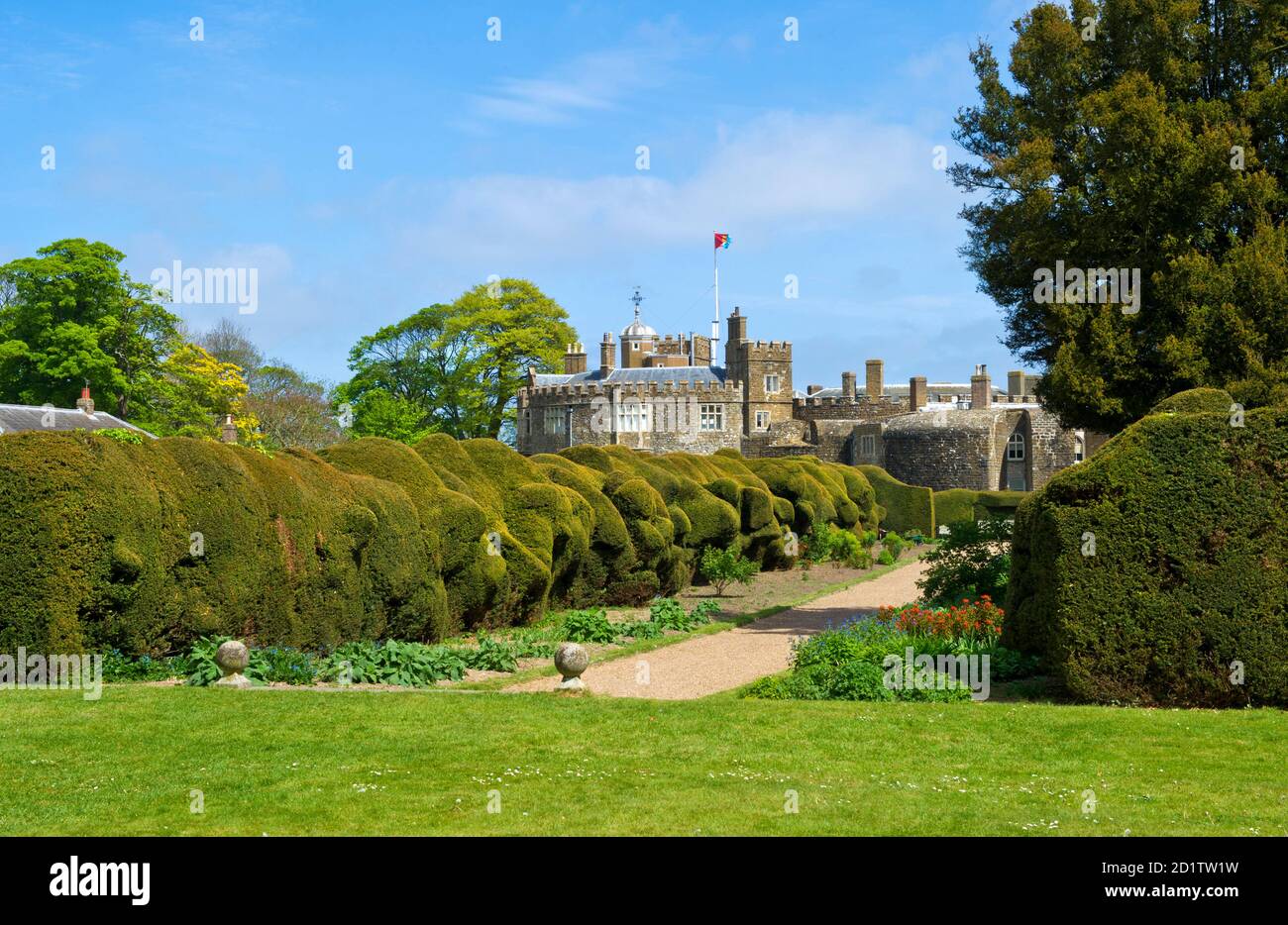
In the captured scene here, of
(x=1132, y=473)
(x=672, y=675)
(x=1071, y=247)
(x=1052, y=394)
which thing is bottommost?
(x=672, y=675)

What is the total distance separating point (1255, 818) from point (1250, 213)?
1141 centimetres

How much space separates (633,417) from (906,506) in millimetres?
18940

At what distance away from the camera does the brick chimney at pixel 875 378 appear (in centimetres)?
6738

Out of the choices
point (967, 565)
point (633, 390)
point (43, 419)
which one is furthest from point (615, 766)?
point (633, 390)

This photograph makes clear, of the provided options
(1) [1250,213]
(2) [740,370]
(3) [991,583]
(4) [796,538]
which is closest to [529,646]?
(3) [991,583]

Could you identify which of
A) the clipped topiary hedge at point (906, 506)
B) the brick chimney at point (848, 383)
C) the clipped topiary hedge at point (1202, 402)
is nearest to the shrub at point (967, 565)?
the clipped topiary hedge at point (1202, 402)

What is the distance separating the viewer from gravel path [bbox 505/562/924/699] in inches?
543

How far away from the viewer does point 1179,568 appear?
11.0 metres

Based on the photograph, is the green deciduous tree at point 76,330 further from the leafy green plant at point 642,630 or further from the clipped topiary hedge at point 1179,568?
the clipped topiary hedge at point 1179,568

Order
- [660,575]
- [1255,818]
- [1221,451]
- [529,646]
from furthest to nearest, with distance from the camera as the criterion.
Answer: [660,575], [529,646], [1221,451], [1255,818]

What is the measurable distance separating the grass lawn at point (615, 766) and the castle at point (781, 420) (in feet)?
156

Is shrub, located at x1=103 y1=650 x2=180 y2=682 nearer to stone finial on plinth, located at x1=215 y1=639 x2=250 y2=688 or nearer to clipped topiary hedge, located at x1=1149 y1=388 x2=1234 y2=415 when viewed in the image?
stone finial on plinth, located at x1=215 y1=639 x2=250 y2=688

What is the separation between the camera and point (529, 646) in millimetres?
16000
